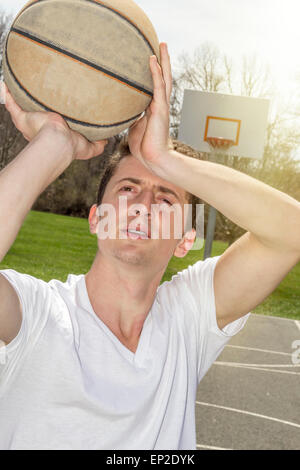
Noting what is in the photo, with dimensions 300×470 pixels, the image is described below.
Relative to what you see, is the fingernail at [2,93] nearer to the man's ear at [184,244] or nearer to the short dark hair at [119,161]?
the short dark hair at [119,161]

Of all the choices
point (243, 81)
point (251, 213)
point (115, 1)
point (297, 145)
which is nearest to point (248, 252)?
point (251, 213)

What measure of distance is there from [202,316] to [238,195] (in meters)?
0.52

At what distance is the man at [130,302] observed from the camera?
162cm

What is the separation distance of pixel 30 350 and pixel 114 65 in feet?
3.12

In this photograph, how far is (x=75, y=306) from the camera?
6.26 ft

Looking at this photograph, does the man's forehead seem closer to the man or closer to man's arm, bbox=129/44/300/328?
the man

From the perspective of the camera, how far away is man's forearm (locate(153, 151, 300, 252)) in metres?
1.82

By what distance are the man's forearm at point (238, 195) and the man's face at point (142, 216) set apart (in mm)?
219

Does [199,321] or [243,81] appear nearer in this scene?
[199,321]

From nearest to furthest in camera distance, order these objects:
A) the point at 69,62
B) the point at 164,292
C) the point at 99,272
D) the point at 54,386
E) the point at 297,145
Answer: the point at 54,386
the point at 69,62
the point at 99,272
the point at 164,292
the point at 297,145

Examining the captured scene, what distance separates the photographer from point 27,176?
1553 millimetres

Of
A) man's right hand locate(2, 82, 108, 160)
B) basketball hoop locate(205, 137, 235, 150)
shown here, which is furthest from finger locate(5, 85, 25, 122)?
basketball hoop locate(205, 137, 235, 150)

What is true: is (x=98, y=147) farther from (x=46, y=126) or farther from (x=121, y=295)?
(x=121, y=295)
